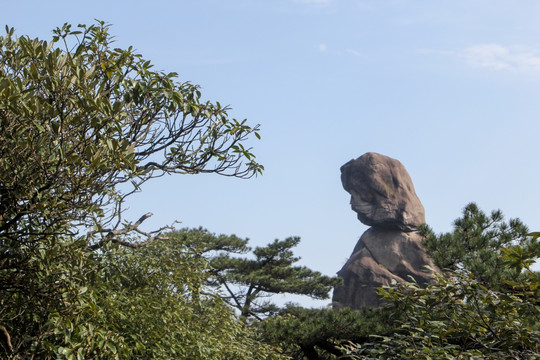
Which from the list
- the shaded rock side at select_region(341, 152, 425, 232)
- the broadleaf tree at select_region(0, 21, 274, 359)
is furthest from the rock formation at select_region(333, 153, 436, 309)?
the broadleaf tree at select_region(0, 21, 274, 359)

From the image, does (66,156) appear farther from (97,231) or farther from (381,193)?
(381,193)

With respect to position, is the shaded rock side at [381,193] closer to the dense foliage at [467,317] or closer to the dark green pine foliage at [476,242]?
the dark green pine foliage at [476,242]

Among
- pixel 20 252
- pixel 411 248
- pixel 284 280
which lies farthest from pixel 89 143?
pixel 411 248

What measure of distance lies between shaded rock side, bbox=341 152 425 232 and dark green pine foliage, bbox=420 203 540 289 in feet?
74.7

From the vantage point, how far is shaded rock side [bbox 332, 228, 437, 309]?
3509 cm

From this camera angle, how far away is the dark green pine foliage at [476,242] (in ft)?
38.7

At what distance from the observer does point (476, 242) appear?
1311 centimetres

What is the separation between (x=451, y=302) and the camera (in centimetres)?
610

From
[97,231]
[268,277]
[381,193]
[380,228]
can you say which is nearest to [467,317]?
[97,231]

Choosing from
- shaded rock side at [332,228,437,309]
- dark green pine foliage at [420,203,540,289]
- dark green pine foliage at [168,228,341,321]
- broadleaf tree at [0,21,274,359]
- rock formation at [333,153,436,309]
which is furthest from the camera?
rock formation at [333,153,436,309]

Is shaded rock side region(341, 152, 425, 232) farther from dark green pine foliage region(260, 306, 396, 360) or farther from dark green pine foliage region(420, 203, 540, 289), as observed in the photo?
dark green pine foliage region(260, 306, 396, 360)

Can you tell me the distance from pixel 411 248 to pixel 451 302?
31.2 metres

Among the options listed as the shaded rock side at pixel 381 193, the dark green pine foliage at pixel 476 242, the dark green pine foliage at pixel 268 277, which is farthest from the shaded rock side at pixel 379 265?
the dark green pine foliage at pixel 476 242

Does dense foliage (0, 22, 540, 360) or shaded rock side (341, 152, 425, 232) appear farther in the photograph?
shaded rock side (341, 152, 425, 232)
